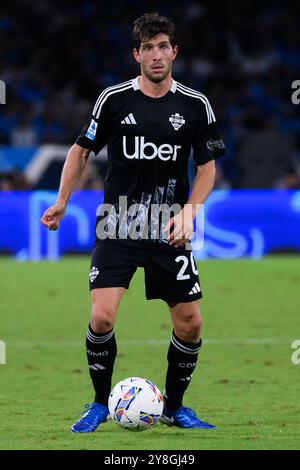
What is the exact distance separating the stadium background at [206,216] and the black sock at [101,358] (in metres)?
0.34

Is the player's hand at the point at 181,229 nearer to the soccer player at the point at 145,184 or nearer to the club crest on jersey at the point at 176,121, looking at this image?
the soccer player at the point at 145,184

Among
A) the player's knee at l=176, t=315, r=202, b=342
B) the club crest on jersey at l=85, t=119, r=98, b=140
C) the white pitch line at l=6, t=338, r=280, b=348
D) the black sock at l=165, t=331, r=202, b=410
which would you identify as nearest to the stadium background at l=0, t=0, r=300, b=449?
the white pitch line at l=6, t=338, r=280, b=348

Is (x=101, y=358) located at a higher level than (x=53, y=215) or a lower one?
lower

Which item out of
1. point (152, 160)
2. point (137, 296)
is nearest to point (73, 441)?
point (152, 160)

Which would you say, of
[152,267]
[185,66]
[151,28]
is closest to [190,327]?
[152,267]

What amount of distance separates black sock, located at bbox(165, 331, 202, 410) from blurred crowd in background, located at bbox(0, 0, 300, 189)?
52.8 ft

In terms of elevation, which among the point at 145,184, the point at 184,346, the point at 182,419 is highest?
the point at 145,184

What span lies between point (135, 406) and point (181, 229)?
1.02 meters

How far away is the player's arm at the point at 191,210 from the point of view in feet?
20.7

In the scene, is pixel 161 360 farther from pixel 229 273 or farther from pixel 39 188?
pixel 39 188

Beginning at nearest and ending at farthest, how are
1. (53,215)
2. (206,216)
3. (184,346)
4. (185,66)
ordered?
(53,215)
(184,346)
(206,216)
(185,66)

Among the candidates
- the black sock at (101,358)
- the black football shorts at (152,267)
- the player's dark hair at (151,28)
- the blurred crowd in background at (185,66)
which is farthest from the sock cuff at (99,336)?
the blurred crowd in background at (185,66)

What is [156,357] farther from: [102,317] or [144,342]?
[102,317]

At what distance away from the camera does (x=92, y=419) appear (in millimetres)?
6488
